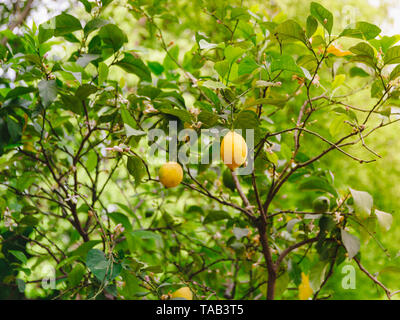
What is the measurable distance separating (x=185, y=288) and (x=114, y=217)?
0.28m

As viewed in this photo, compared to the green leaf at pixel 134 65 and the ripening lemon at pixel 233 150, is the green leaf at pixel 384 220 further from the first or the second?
the green leaf at pixel 134 65

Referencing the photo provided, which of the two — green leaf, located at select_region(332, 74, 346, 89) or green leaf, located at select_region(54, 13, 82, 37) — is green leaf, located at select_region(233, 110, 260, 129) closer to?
green leaf, located at select_region(332, 74, 346, 89)

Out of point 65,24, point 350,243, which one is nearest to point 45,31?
point 65,24

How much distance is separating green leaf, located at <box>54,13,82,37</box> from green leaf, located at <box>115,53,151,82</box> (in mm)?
111

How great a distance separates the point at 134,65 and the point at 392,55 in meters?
0.51

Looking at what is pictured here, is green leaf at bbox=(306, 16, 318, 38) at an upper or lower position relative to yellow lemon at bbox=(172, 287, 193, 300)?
upper

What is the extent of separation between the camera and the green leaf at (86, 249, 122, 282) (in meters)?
0.59

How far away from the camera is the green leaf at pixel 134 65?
2.58ft

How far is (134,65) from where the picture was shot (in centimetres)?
79

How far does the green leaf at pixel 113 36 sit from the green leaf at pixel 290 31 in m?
0.34

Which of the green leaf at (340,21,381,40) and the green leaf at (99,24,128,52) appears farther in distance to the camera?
the green leaf at (99,24,128,52)

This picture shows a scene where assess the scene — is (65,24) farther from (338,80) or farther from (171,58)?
(338,80)

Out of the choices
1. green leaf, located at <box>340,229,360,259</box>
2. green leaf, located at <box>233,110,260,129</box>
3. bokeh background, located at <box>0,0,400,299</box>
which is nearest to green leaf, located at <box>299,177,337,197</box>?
green leaf, located at <box>340,229,360,259</box>
